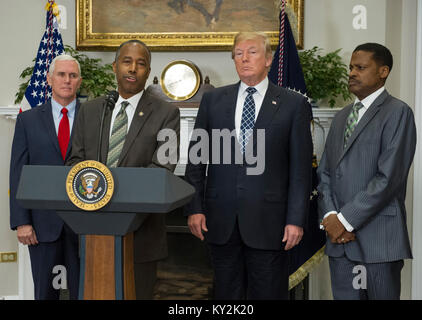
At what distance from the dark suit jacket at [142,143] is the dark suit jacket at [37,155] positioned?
489mm

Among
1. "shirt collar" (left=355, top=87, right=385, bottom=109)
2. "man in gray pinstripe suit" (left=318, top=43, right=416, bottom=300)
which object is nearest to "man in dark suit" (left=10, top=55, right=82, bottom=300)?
"man in gray pinstripe suit" (left=318, top=43, right=416, bottom=300)

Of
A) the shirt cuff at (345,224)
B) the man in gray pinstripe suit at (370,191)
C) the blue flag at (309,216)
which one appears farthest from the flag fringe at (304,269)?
the shirt cuff at (345,224)

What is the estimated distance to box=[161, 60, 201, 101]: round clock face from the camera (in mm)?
3775

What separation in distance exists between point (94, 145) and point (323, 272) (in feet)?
8.08

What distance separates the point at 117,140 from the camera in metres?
2.06

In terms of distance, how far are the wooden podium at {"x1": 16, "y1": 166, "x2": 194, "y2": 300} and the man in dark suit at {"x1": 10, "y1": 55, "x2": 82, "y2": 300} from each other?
89 cm

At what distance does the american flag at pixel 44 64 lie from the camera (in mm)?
3457

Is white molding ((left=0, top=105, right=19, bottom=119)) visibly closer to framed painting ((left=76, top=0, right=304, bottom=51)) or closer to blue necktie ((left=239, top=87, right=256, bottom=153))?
framed painting ((left=76, top=0, right=304, bottom=51))

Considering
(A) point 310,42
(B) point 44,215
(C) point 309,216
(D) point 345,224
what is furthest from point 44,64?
(D) point 345,224

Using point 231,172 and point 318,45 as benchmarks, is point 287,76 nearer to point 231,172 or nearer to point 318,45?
point 318,45

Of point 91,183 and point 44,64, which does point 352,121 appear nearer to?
point 91,183

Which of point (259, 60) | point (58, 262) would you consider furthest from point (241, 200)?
point (58, 262)

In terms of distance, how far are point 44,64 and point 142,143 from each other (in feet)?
5.97

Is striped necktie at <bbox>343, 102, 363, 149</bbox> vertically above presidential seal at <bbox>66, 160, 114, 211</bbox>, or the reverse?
striped necktie at <bbox>343, 102, 363, 149</bbox>
